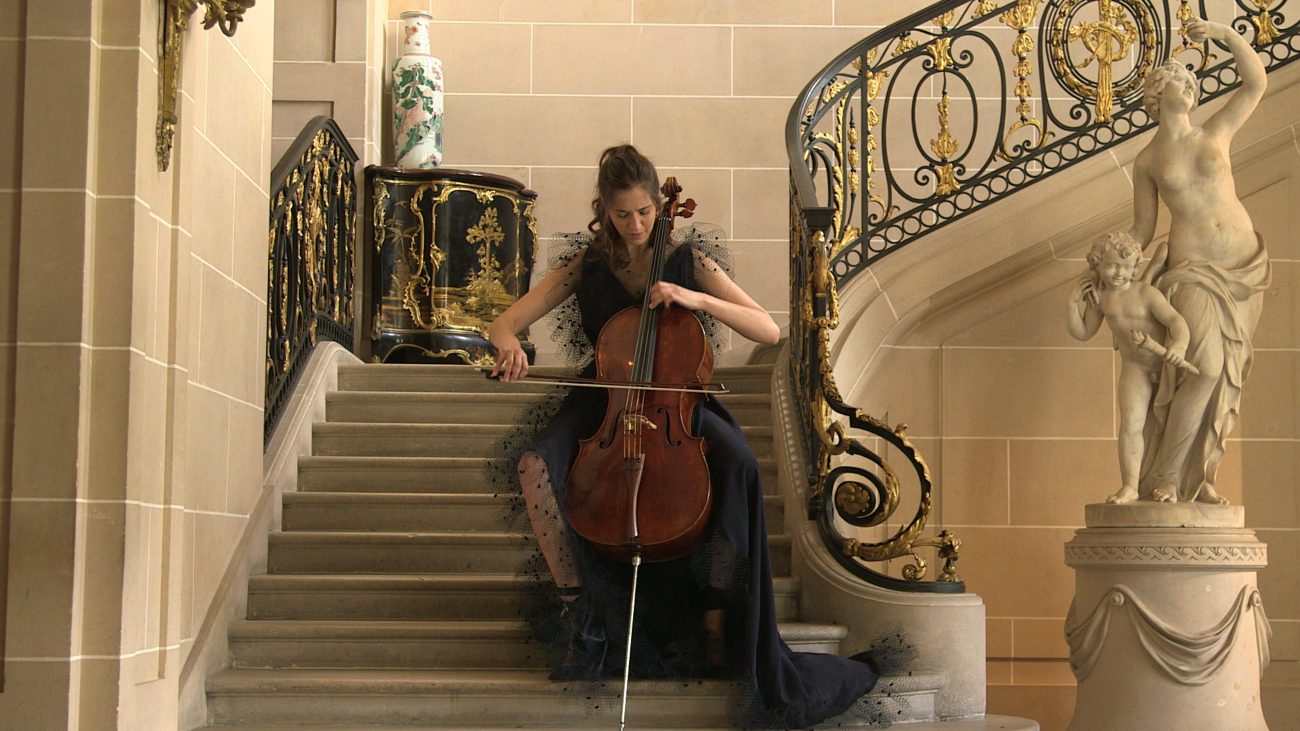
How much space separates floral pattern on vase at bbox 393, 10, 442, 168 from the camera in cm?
634

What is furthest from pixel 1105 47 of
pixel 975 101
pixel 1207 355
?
pixel 1207 355

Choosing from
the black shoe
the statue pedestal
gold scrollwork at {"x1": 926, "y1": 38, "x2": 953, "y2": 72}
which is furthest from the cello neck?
gold scrollwork at {"x1": 926, "y1": 38, "x2": 953, "y2": 72}

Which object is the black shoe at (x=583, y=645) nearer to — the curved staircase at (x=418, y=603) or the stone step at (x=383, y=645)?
the curved staircase at (x=418, y=603)

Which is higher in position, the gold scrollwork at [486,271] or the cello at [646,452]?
the gold scrollwork at [486,271]

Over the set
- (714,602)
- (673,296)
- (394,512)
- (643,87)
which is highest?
(643,87)

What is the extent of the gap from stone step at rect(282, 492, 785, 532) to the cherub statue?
4.49 feet

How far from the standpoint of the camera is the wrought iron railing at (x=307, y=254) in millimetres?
4332

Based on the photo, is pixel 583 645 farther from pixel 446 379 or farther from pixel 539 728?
pixel 446 379

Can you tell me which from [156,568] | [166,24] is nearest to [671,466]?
[156,568]

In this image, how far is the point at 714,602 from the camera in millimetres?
3113

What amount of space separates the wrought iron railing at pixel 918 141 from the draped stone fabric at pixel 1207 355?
84 centimetres

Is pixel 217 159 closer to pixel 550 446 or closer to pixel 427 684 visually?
pixel 550 446

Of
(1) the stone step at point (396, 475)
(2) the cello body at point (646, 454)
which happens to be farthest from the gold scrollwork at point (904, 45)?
(2) the cello body at point (646, 454)

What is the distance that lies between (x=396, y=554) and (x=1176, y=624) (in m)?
2.53
